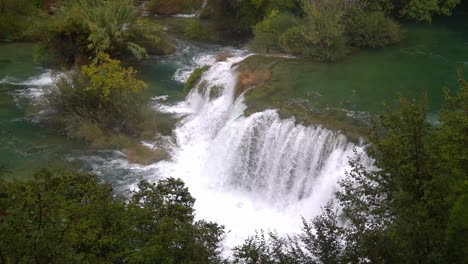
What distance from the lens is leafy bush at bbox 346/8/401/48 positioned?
27.6 metres

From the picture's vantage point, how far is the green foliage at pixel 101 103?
75.9ft

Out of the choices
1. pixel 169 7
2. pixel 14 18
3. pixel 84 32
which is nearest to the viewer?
pixel 84 32

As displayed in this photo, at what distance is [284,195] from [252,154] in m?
2.20

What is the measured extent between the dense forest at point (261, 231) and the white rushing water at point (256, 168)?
1455mm

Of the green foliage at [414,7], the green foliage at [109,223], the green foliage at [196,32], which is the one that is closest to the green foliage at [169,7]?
the green foliage at [196,32]

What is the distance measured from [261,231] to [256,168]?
18.2ft

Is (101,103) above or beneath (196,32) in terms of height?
beneath

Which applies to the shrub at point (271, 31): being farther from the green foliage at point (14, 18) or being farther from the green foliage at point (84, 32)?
the green foliage at point (14, 18)

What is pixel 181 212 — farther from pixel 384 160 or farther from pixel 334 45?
pixel 334 45

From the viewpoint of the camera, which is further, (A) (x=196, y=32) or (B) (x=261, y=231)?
(A) (x=196, y=32)

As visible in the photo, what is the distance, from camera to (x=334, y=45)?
2612cm

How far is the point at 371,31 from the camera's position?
90.6 feet

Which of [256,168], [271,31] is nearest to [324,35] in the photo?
[271,31]

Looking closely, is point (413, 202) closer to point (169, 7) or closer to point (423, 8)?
point (423, 8)
